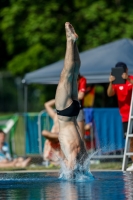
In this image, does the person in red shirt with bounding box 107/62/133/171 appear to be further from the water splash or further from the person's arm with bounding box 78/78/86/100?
the water splash

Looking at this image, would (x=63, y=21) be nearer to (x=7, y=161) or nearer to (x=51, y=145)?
(x=51, y=145)

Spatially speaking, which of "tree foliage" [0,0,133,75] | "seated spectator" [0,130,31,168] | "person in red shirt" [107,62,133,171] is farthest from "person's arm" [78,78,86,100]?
"tree foliage" [0,0,133,75]

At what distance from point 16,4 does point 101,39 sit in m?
3.17

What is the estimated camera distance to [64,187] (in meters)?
9.34

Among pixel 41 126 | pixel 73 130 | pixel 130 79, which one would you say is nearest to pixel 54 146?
pixel 41 126

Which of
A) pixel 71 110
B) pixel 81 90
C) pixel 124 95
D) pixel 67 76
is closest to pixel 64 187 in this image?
pixel 71 110

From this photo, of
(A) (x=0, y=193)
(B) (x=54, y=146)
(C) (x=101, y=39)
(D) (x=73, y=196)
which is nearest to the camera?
(D) (x=73, y=196)

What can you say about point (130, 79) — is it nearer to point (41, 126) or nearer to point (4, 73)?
point (41, 126)

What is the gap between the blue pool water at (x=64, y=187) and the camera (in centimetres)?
830

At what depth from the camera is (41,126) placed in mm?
17688

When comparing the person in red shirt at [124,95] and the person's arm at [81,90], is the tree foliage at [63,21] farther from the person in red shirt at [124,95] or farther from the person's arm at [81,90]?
the person in red shirt at [124,95]

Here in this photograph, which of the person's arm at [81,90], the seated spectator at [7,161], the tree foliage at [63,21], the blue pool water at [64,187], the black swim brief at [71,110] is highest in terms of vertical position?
the tree foliage at [63,21]

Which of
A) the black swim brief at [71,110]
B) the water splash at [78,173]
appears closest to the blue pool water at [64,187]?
the water splash at [78,173]

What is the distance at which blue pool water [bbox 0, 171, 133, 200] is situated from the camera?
327 inches
